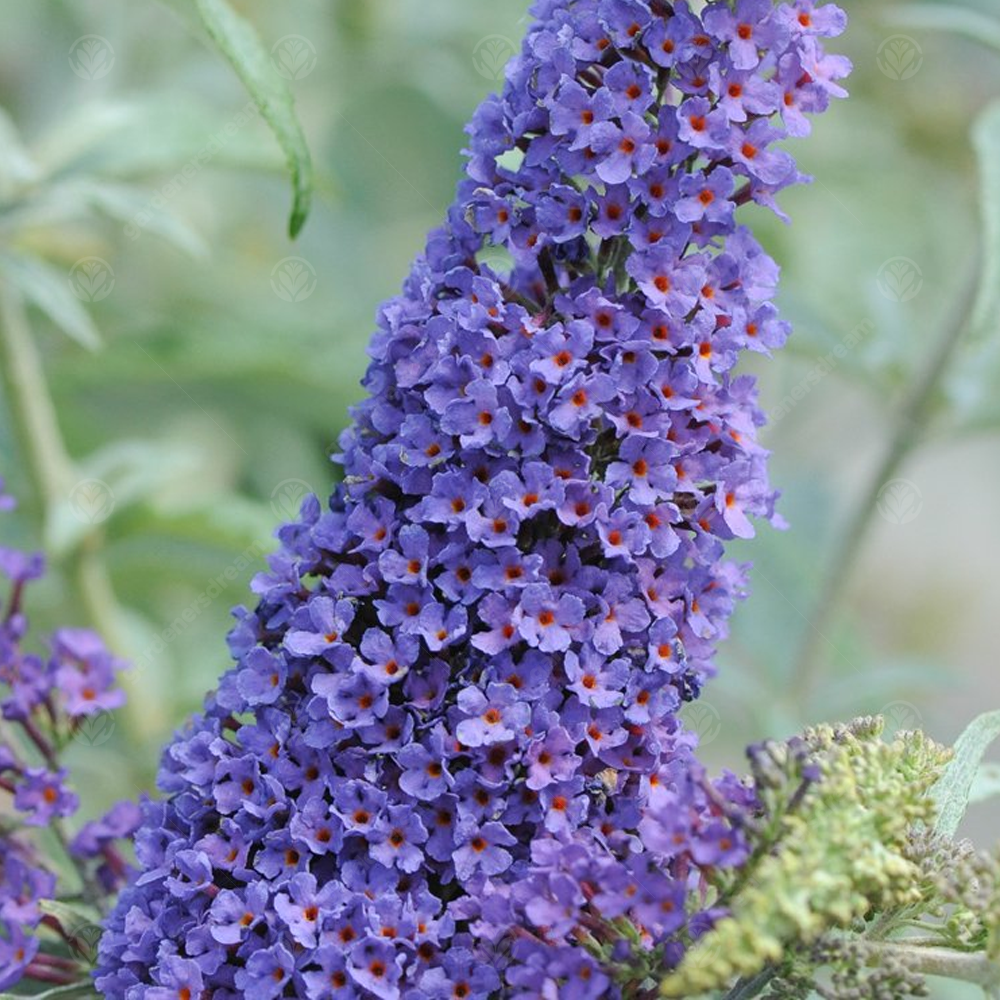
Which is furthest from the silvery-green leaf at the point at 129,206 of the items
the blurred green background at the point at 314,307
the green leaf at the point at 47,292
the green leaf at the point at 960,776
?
the green leaf at the point at 960,776

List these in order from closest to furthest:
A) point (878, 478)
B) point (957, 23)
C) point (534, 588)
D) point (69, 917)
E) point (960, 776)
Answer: point (534, 588) < point (960, 776) < point (69, 917) < point (957, 23) < point (878, 478)

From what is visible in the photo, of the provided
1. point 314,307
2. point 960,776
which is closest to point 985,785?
point 960,776

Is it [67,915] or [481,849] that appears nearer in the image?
[481,849]

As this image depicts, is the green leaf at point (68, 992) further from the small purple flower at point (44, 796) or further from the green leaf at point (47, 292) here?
the green leaf at point (47, 292)

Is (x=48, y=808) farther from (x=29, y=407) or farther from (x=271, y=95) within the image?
(x=29, y=407)

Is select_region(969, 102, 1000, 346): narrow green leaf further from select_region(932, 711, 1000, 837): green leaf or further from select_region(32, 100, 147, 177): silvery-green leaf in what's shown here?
select_region(32, 100, 147, 177): silvery-green leaf

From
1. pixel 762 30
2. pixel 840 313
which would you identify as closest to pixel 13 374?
pixel 762 30
